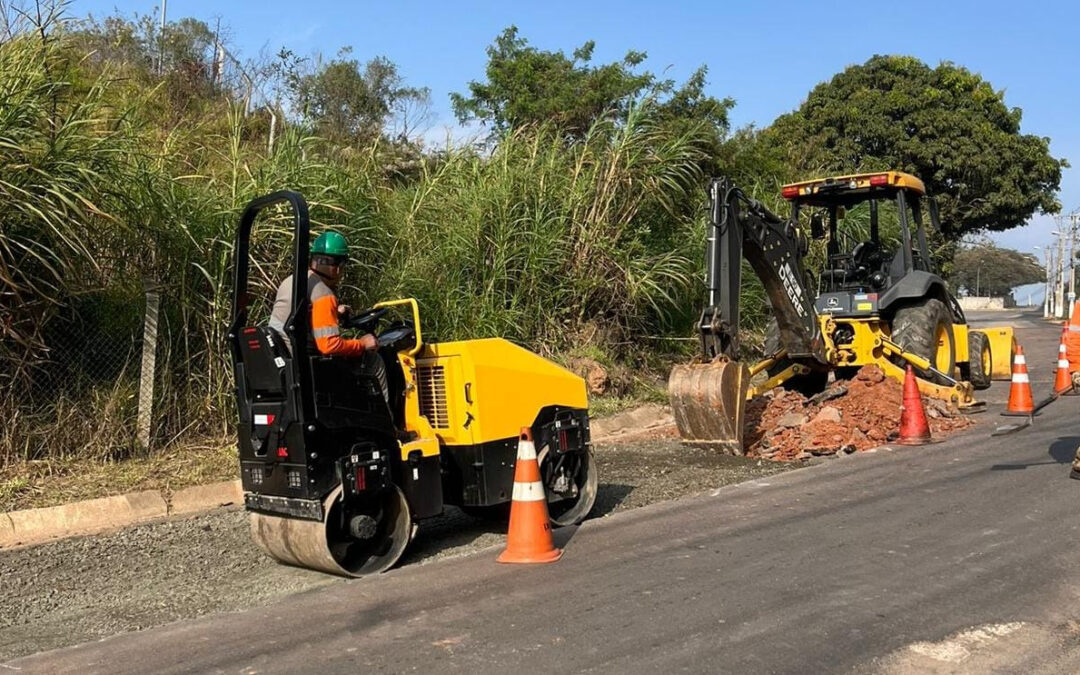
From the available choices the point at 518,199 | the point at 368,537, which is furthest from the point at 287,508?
the point at 518,199

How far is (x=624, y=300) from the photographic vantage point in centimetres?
1359

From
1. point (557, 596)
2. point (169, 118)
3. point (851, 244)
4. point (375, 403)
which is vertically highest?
point (169, 118)

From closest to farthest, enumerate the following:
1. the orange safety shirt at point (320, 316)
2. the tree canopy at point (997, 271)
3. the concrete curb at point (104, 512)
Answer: the orange safety shirt at point (320, 316) < the concrete curb at point (104, 512) < the tree canopy at point (997, 271)

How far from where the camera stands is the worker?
18.1 feet

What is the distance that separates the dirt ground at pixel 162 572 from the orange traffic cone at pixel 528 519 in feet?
1.05

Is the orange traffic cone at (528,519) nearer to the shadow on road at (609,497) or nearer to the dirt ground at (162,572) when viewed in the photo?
the dirt ground at (162,572)

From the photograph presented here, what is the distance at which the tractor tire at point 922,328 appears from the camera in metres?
11.6

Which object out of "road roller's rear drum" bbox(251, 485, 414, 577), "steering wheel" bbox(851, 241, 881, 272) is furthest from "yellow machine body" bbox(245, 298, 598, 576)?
"steering wheel" bbox(851, 241, 881, 272)

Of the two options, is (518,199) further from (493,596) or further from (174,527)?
(493,596)

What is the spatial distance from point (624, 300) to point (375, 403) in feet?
26.3

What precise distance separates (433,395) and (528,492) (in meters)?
0.99

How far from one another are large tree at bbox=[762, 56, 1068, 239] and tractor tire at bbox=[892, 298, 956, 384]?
22.6 metres

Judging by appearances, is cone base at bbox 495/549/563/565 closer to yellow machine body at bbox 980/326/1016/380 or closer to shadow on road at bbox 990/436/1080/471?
shadow on road at bbox 990/436/1080/471

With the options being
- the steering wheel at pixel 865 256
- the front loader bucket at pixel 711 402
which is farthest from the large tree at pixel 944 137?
the front loader bucket at pixel 711 402
